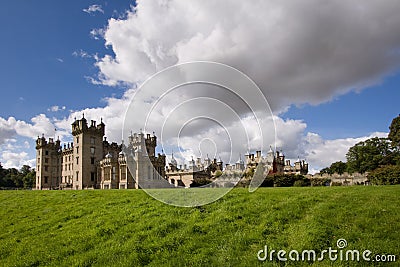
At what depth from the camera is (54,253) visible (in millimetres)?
12070

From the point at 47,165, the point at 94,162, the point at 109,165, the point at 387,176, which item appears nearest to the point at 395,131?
the point at 387,176

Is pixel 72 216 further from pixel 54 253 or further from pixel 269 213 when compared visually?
pixel 269 213

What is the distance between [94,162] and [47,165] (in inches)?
922

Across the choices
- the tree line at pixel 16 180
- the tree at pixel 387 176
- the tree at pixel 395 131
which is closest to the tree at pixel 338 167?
the tree at pixel 395 131

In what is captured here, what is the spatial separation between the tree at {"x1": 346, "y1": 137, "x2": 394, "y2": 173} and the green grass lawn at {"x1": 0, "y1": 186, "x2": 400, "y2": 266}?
73.9 meters

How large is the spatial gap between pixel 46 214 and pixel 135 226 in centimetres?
767

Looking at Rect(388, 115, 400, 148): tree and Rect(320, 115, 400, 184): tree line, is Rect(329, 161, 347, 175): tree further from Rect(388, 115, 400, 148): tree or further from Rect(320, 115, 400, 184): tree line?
Rect(388, 115, 400, 148): tree

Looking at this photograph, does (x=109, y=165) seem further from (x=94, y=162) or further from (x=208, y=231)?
(x=208, y=231)

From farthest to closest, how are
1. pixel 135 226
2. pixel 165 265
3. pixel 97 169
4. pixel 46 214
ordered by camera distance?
pixel 97 169 → pixel 46 214 → pixel 135 226 → pixel 165 265

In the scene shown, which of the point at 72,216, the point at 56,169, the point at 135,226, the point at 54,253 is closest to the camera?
the point at 54,253

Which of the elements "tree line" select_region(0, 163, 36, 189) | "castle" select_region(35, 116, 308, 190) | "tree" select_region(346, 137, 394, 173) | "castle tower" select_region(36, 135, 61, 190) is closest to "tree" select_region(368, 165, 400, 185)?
"castle" select_region(35, 116, 308, 190)

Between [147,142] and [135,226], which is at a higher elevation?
[147,142]

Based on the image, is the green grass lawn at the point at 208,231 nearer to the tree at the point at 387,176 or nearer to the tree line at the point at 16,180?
the tree at the point at 387,176

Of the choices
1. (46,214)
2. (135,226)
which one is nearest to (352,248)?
(135,226)
